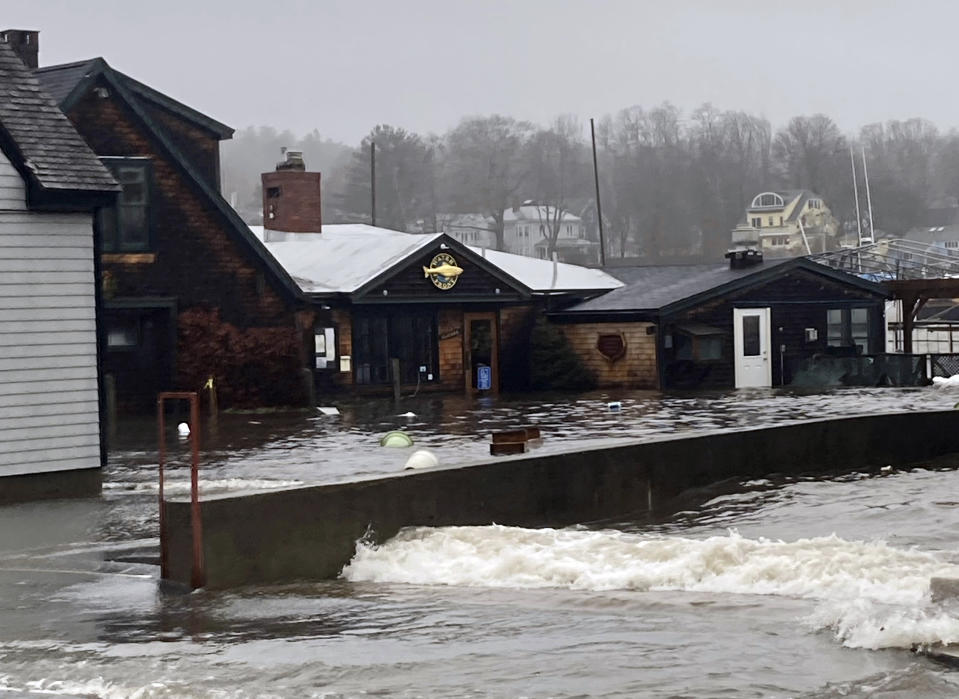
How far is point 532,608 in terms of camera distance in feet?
39.0

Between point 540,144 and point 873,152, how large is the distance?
4221 cm

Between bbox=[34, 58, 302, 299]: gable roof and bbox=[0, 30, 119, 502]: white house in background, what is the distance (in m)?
10.9

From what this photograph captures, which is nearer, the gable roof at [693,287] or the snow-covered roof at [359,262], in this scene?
the snow-covered roof at [359,262]

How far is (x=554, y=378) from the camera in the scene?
127 ft

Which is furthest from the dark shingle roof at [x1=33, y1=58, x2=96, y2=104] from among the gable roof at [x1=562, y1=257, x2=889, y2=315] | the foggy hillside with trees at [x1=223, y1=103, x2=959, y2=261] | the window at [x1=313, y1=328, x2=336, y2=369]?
the foggy hillside with trees at [x1=223, y1=103, x2=959, y2=261]

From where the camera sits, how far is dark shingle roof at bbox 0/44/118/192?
1828cm

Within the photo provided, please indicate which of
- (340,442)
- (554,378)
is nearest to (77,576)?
(340,442)

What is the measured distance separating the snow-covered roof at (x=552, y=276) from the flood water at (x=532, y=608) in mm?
21742

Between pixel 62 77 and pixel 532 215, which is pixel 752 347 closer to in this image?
pixel 62 77

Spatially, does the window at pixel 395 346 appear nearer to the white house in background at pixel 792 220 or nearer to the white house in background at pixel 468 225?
the white house in background at pixel 468 225

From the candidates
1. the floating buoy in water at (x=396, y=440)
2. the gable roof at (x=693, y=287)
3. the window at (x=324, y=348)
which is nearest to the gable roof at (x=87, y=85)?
the window at (x=324, y=348)

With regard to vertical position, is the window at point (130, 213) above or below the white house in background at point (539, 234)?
below

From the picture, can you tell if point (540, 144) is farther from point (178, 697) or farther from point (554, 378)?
point (178, 697)

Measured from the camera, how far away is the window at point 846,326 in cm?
3978
